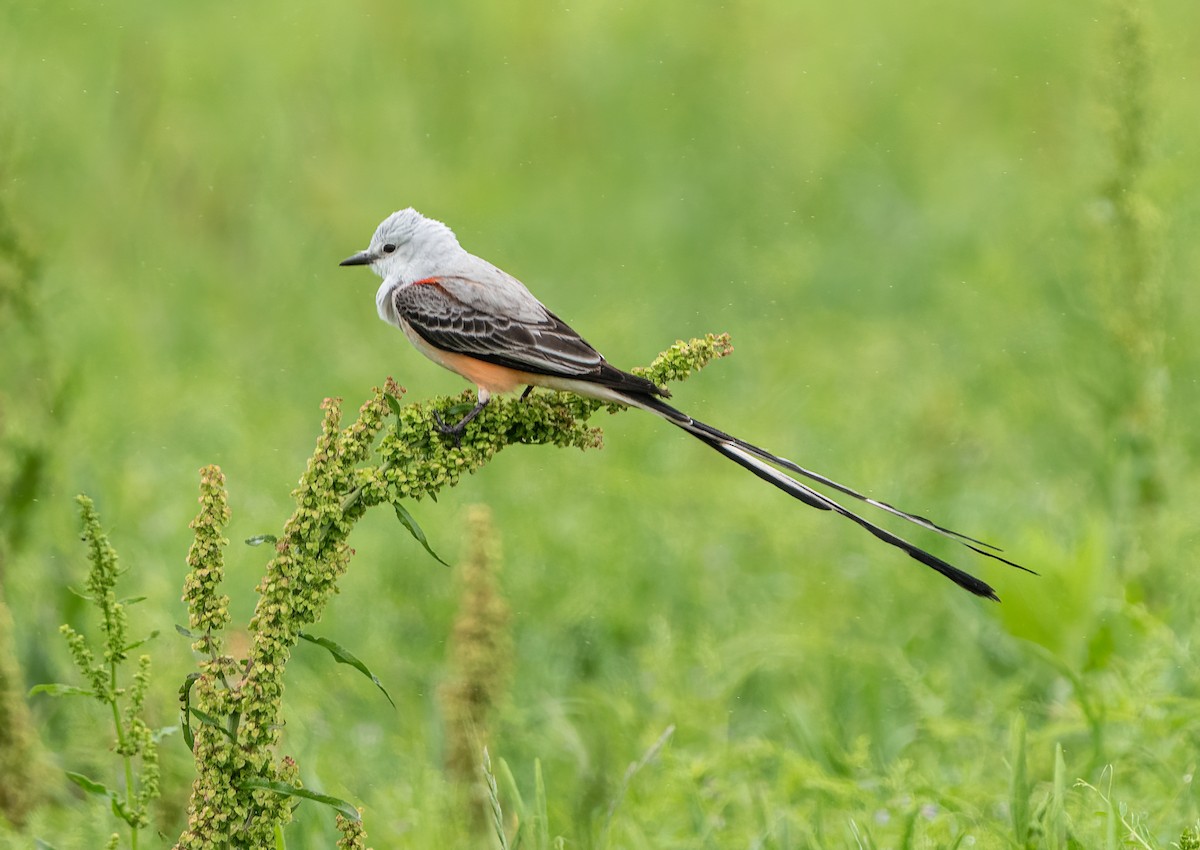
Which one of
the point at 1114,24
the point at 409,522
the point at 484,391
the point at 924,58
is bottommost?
the point at 409,522

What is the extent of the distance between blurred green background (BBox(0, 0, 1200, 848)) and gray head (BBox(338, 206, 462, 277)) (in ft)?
4.46

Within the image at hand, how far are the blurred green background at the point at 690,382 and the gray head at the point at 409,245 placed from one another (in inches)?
53.5

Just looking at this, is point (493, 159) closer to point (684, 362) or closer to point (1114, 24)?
point (1114, 24)

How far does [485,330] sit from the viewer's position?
3.82m

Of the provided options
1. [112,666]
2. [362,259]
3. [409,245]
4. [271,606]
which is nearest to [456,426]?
[271,606]

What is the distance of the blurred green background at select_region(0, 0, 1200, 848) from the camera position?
4.46 m

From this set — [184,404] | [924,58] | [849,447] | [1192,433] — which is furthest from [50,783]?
[924,58]

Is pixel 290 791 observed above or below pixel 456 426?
below

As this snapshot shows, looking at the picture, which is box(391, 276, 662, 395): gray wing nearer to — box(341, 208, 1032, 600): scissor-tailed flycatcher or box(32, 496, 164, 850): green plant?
box(341, 208, 1032, 600): scissor-tailed flycatcher

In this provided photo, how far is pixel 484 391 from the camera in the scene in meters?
3.55

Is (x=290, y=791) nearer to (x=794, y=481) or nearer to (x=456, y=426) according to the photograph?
(x=456, y=426)

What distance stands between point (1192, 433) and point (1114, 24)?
7.24ft

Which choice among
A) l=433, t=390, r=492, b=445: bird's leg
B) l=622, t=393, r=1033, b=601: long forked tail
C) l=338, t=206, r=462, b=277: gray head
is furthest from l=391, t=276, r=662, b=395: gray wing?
l=433, t=390, r=492, b=445: bird's leg

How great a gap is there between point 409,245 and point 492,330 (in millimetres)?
593
